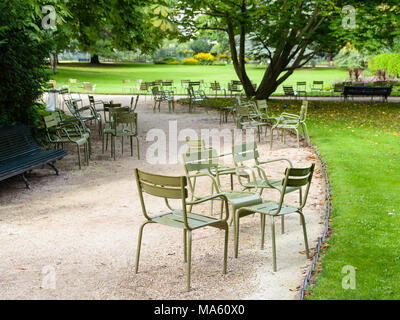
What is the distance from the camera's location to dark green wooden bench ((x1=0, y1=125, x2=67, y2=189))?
25.7 ft

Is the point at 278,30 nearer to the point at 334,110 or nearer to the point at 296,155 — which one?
the point at 334,110

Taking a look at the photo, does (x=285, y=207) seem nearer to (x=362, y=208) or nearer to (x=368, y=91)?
(x=362, y=208)

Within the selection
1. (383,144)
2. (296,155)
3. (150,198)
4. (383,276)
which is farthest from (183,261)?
(383,144)

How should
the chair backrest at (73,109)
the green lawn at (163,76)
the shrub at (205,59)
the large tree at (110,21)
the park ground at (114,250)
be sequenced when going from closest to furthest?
the park ground at (114,250), the chair backrest at (73,109), the large tree at (110,21), the green lawn at (163,76), the shrub at (205,59)

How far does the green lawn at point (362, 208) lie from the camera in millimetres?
4423

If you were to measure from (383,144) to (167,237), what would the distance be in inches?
301

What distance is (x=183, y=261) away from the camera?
5.06 meters

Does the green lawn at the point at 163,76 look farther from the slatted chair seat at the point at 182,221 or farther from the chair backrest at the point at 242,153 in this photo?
the slatted chair seat at the point at 182,221

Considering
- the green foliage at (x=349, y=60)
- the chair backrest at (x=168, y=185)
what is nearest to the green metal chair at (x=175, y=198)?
the chair backrest at (x=168, y=185)

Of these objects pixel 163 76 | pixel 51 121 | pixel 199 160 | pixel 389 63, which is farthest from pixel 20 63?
pixel 163 76

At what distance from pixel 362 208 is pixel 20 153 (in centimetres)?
592

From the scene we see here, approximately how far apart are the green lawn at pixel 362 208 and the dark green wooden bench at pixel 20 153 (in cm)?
497

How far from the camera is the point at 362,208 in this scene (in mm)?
6711

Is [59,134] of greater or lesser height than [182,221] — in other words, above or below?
above
